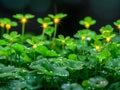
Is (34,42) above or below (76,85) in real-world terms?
above

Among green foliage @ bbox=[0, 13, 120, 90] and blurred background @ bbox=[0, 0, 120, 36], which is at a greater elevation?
blurred background @ bbox=[0, 0, 120, 36]

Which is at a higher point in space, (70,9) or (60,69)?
(70,9)

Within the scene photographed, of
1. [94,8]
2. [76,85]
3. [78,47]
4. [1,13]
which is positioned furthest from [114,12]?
[76,85]

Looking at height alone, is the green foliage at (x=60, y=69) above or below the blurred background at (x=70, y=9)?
below

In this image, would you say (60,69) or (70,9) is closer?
(60,69)

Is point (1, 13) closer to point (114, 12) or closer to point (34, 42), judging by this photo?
point (114, 12)

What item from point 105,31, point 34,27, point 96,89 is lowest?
point 96,89

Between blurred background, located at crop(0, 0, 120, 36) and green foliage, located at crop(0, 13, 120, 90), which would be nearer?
green foliage, located at crop(0, 13, 120, 90)

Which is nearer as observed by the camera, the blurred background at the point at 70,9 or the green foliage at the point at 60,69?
the green foliage at the point at 60,69
